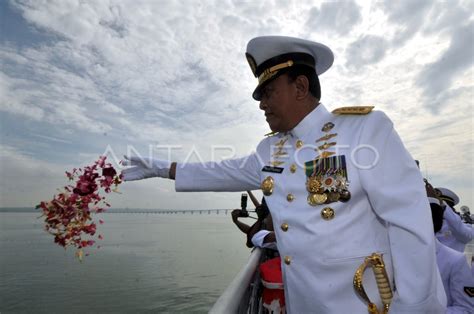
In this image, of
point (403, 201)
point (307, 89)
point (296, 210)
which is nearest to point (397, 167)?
point (403, 201)

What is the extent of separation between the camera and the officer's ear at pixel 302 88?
230 centimetres

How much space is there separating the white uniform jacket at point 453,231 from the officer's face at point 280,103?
5.37m

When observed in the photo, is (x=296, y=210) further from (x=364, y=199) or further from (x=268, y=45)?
(x=268, y=45)

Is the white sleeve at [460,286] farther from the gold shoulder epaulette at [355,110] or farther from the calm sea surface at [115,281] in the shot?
the calm sea surface at [115,281]

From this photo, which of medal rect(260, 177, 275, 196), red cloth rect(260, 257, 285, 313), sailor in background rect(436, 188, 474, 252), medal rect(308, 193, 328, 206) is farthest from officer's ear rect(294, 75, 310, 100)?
sailor in background rect(436, 188, 474, 252)

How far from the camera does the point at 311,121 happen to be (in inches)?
89.1

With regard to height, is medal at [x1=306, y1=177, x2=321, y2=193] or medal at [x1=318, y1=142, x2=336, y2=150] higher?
medal at [x1=318, y1=142, x2=336, y2=150]

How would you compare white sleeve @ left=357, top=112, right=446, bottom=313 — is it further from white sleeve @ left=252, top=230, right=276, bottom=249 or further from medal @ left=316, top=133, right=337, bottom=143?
white sleeve @ left=252, top=230, right=276, bottom=249

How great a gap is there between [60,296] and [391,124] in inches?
943

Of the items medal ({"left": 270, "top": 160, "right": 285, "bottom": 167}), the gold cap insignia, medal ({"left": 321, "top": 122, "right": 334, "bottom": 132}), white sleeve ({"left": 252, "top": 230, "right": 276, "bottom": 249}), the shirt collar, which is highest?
the gold cap insignia

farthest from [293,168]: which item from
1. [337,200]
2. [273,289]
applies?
[273,289]

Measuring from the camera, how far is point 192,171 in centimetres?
274

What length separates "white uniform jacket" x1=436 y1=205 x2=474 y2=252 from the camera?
5.97 m

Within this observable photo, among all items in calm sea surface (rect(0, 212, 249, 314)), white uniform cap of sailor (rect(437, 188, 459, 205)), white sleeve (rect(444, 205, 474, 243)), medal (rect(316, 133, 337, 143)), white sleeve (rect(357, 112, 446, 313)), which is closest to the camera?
white sleeve (rect(357, 112, 446, 313))
